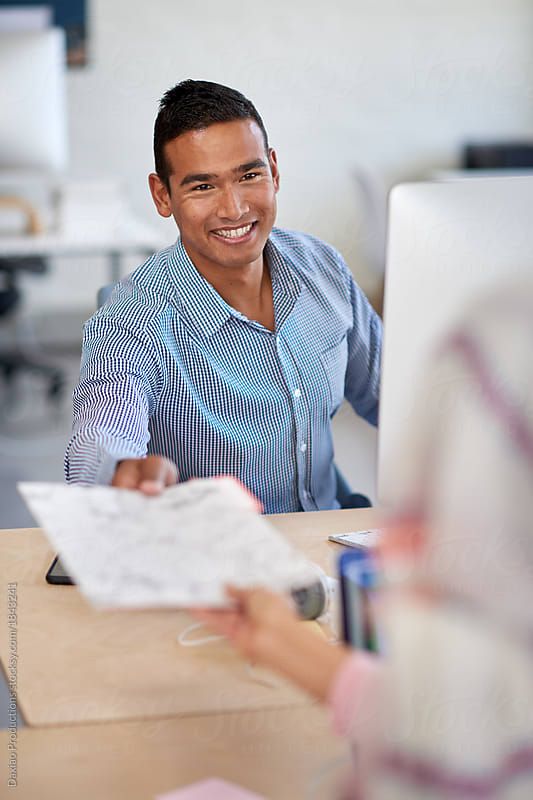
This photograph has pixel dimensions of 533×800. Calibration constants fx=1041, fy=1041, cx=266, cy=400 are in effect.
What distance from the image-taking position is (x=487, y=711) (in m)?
0.61

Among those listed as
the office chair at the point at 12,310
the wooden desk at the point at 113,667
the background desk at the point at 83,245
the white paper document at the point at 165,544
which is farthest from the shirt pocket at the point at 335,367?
the office chair at the point at 12,310

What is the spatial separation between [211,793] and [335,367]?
2.88 feet

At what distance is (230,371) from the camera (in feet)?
4.99

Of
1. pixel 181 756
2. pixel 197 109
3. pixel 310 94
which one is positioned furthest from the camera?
pixel 310 94

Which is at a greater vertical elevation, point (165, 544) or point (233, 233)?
point (233, 233)

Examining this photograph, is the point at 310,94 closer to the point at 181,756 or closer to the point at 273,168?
the point at 273,168

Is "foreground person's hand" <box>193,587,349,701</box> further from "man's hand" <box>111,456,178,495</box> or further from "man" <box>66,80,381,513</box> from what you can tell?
"man" <box>66,80,381,513</box>

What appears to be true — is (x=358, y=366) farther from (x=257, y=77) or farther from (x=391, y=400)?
(x=257, y=77)

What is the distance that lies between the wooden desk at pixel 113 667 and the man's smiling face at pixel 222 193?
54cm

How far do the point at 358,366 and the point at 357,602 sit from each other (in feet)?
3.20

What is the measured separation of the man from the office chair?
2354 mm

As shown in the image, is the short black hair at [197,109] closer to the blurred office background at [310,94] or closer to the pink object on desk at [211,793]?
the pink object on desk at [211,793]

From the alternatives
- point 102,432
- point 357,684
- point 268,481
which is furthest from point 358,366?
point 357,684

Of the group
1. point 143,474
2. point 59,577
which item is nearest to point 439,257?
point 143,474
